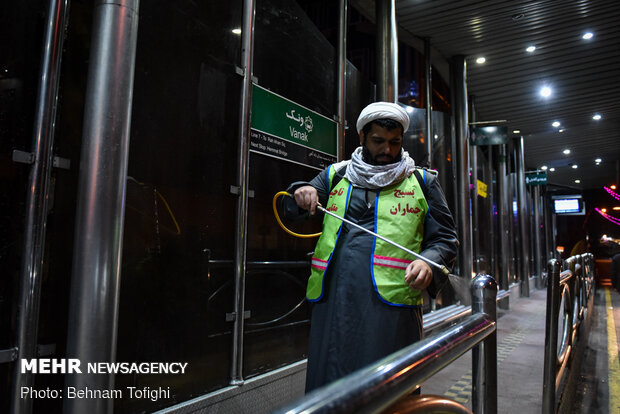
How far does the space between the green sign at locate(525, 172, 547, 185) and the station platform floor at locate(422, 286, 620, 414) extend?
6954mm

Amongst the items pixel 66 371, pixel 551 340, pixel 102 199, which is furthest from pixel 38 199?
pixel 551 340

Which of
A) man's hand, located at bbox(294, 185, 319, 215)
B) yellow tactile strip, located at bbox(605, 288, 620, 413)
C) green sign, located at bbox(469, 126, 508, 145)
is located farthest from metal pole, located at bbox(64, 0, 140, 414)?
green sign, located at bbox(469, 126, 508, 145)

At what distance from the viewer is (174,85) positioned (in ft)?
8.53

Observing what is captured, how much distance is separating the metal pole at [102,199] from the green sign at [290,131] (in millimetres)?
1234

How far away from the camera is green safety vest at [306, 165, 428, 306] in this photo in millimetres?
1672

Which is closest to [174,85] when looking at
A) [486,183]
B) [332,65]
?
[332,65]

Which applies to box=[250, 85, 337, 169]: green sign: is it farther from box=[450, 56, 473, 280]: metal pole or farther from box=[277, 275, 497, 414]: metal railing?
box=[450, 56, 473, 280]: metal pole

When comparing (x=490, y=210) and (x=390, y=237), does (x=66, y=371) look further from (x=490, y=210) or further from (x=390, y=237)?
(x=490, y=210)

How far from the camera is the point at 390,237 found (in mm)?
1737

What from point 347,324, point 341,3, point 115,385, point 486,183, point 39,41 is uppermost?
point 341,3

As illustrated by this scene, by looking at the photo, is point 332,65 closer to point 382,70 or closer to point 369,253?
point 382,70

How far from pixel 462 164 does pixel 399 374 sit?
7271 millimetres

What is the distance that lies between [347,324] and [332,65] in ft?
10.9

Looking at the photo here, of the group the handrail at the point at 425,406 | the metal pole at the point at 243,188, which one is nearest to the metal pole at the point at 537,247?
the metal pole at the point at 243,188
